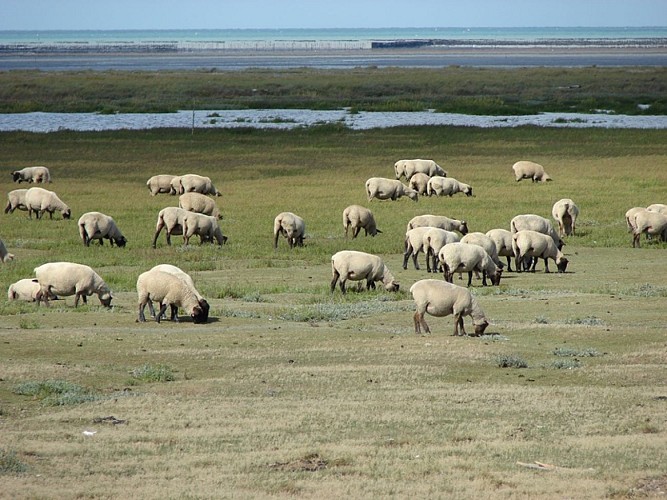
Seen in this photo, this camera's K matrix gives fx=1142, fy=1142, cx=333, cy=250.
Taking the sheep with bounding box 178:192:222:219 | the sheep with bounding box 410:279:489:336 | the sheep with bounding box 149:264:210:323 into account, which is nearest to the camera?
the sheep with bounding box 410:279:489:336

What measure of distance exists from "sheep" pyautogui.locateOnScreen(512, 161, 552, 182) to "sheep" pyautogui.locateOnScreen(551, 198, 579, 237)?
11603mm

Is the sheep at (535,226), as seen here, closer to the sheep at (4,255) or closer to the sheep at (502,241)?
the sheep at (502,241)

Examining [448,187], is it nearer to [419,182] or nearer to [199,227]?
[419,182]

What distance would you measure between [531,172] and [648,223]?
560 inches

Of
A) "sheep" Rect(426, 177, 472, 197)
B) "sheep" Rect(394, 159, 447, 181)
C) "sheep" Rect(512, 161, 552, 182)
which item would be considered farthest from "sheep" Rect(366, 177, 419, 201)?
"sheep" Rect(512, 161, 552, 182)

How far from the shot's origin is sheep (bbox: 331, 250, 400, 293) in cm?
2136

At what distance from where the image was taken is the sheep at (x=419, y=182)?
39938 millimetres

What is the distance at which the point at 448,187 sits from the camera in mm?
38812

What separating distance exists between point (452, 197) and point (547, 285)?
610 inches

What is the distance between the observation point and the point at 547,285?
23.0 metres

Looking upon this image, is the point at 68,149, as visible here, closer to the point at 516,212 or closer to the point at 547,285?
the point at 516,212

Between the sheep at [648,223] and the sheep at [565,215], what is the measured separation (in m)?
2.22

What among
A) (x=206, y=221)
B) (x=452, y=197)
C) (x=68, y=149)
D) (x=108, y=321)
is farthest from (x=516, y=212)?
(x=68, y=149)

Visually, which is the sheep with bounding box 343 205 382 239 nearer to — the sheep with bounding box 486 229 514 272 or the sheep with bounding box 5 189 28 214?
the sheep with bounding box 486 229 514 272
